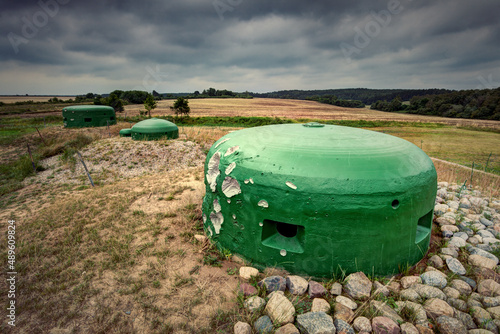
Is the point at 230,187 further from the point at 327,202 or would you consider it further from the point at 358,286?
the point at 358,286

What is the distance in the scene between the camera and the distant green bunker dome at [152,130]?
64.5ft

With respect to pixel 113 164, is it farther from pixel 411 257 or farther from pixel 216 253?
pixel 411 257

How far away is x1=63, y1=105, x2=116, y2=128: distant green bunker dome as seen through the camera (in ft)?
91.7

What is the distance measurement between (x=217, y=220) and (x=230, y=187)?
0.93m

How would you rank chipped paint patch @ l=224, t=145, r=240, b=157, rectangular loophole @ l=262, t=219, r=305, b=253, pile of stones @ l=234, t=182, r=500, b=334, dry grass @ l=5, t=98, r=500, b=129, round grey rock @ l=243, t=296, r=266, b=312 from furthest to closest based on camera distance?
dry grass @ l=5, t=98, r=500, b=129 → chipped paint patch @ l=224, t=145, r=240, b=157 → rectangular loophole @ l=262, t=219, r=305, b=253 → round grey rock @ l=243, t=296, r=266, b=312 → pile of stones @ l=234, t=182, r=500, b=334

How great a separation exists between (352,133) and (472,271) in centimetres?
344

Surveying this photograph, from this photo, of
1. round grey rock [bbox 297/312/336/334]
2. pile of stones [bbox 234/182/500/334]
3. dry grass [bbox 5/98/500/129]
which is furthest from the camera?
dry grass [bbox 5/98/500/129]

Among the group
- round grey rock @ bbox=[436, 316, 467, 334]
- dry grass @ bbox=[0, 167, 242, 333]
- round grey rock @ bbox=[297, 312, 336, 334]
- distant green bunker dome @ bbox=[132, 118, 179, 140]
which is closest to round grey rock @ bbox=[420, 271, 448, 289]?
round grey rock @ bbox=[436, 316, 467, 334]

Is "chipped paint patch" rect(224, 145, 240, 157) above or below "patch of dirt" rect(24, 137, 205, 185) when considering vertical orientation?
above

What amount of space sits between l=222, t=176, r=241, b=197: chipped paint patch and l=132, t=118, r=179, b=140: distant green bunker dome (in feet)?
55.2

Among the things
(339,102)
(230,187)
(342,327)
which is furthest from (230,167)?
(339,102)

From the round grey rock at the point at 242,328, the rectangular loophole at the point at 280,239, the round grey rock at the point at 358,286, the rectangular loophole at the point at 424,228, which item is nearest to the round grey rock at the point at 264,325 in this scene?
the round grey rock at the point at 242,328

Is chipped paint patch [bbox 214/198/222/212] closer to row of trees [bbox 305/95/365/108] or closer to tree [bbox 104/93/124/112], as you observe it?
tree [bbox 104/93/124/112]

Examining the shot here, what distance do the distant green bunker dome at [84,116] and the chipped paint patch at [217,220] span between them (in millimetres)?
28363
